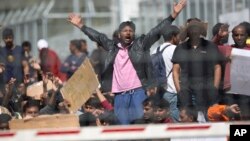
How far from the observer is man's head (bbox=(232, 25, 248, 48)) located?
379 inches

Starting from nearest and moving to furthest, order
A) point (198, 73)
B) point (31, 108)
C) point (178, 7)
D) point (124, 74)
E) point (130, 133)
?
1. point (130, 133)
2. point (198, 73)
3. point (178, 7)
4. point (124, 74)
5. point (31, 108)

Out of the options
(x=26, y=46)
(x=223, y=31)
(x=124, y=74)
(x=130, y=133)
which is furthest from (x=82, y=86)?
(x=223, y=31)

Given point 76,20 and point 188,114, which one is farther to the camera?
point 76,20

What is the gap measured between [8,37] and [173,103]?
1675 millimetres

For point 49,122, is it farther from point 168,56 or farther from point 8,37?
point 168,56

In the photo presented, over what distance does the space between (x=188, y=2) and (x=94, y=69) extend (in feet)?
3.23

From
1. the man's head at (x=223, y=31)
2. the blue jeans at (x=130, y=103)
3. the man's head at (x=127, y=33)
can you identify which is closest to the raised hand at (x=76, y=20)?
the man's head at (x=127, y=33)

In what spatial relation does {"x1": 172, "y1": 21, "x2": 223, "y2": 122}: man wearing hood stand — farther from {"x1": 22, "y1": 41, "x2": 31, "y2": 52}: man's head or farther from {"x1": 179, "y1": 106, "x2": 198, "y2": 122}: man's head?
{"x1": 22, "y1": 41, "x2": 31, "y2": 52}: man's head

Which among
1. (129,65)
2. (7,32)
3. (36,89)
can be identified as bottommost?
(36,89)

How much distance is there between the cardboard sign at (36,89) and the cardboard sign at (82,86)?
506 mm

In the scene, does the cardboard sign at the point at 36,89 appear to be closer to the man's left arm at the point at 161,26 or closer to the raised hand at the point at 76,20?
the raised hand at the point at 76,20

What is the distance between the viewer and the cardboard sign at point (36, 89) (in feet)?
33.0

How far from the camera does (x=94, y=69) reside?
964cm

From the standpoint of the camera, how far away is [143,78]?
377 inches
